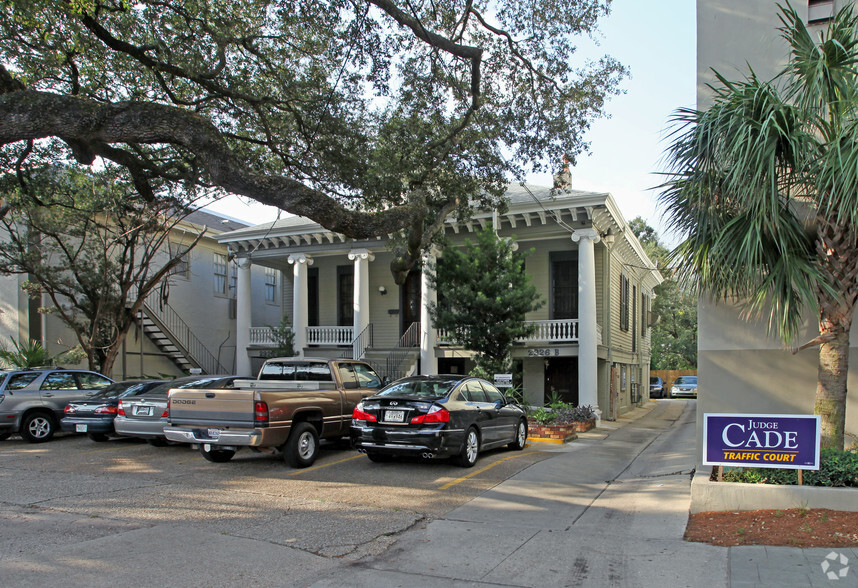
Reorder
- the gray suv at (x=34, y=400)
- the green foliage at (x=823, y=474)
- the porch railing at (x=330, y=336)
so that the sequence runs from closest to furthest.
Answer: the green foliage at (x=823, y=474), the gray suv at (x=34, y=400), the porch railing at (x=330, y=336)

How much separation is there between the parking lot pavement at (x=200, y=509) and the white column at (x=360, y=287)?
34.6 feet

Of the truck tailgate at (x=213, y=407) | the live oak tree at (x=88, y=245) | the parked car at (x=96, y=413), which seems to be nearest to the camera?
the truck tailgate at (x=213, y=407)

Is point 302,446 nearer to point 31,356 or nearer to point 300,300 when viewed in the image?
point 31,356

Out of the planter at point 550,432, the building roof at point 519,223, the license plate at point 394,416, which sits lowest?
the planter at point 550,432

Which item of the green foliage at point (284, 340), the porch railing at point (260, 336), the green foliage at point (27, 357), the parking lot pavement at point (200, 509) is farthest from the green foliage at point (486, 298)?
the green foliage at point (27, 357)

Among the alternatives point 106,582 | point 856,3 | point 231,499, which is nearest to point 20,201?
point 231,499

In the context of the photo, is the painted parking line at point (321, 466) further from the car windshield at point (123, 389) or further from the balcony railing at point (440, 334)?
the balcony railing at point (440, 334)

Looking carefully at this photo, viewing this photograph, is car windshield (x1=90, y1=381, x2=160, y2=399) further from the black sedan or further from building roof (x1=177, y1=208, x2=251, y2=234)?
building roof (x1=177, y1=208, x2=251, y2=234)

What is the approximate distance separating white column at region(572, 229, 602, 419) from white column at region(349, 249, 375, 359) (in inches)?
284

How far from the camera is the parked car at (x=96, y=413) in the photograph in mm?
12930

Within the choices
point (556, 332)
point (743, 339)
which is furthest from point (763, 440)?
point (556, 332)

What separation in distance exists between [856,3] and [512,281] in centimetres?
906

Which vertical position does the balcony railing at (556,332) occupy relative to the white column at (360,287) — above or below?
below

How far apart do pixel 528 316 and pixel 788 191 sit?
13899 millimetres
